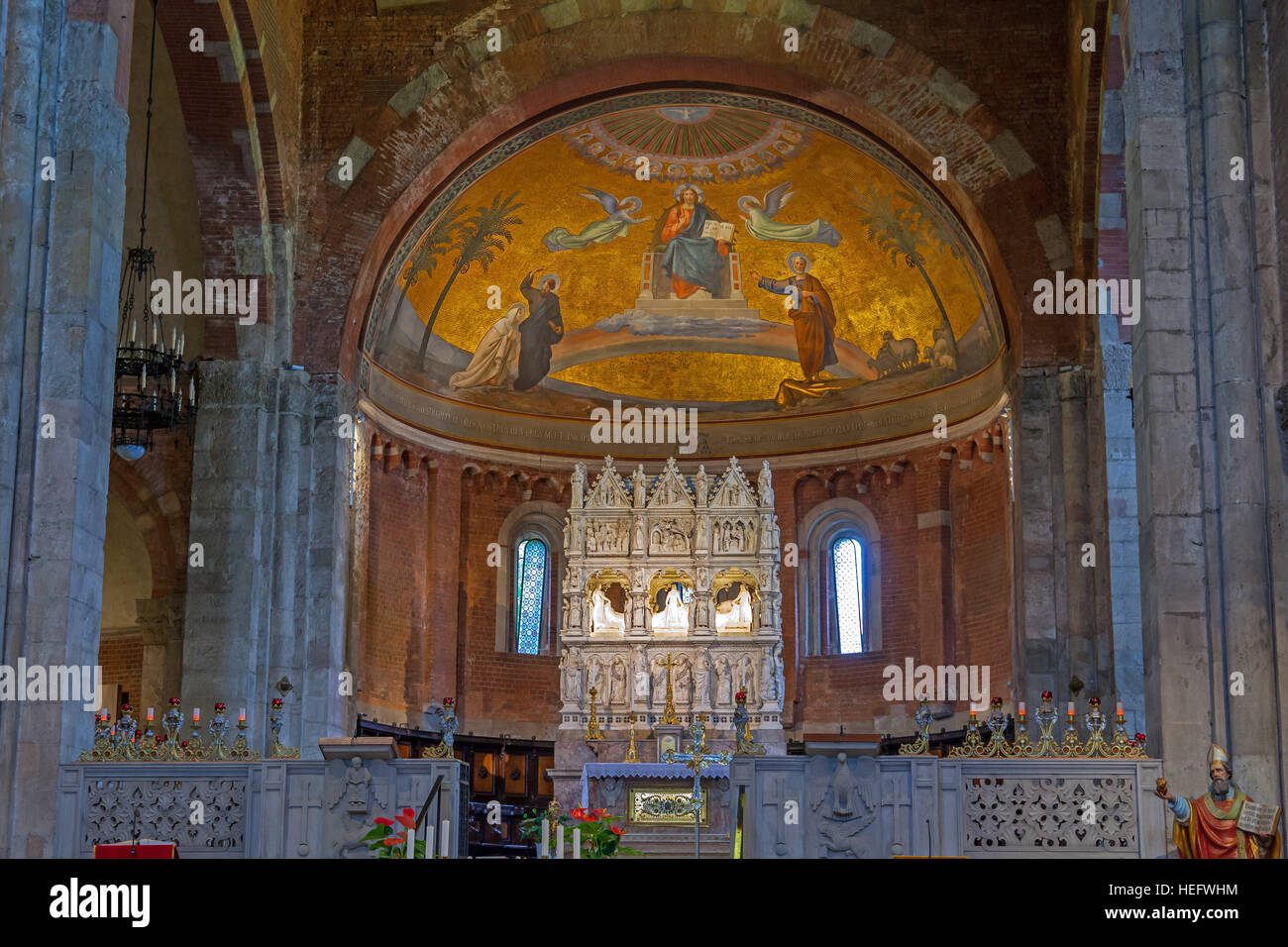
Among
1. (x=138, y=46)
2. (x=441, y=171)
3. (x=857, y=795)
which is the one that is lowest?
(x=857, y=795)

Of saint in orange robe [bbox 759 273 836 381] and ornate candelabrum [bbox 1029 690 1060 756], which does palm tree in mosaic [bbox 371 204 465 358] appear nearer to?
saint in orange robe [bbox 759 273 836 381]

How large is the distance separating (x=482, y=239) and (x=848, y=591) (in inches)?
328

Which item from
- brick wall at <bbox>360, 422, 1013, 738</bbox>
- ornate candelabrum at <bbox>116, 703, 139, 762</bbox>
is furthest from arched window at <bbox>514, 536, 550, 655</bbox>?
ornate candelabrum at <bbox>116, 703, 139, 762</bbox>

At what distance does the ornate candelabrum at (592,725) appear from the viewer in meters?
25.3

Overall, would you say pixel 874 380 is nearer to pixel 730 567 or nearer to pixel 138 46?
pixel 730 567

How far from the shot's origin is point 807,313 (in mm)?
29344

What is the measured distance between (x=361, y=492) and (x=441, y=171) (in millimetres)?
4757

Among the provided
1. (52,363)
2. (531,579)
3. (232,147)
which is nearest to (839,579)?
(531,579)

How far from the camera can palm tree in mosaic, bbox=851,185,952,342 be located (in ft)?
87.5

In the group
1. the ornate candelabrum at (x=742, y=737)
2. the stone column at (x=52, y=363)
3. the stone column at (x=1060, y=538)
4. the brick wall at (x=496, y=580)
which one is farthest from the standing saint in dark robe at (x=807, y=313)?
the stone column at (x=52, y=363)

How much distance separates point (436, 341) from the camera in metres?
28.1

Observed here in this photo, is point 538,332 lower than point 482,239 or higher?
lower

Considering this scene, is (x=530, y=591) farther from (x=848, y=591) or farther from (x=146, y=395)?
(x=146, y=395)

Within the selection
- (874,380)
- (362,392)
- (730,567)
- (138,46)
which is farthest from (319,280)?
(874,380)
